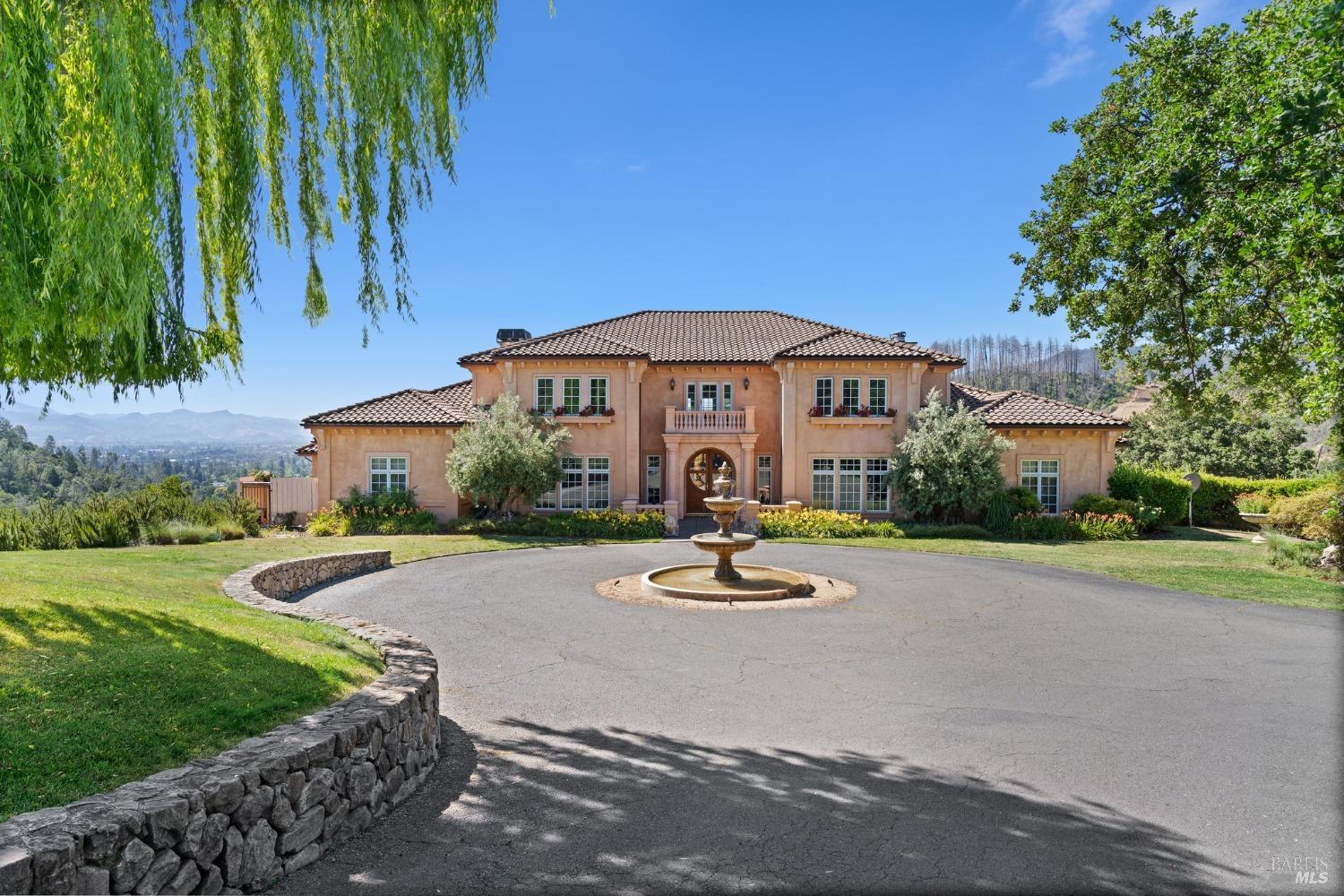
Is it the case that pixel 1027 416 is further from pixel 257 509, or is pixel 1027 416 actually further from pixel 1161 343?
pixel 257 509

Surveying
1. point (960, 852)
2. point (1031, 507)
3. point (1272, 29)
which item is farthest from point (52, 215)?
point (1031, 507)

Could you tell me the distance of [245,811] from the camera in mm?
3891

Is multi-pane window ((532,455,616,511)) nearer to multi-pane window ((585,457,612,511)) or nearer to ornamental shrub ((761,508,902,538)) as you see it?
multi-pane window ((585,457,612,511))

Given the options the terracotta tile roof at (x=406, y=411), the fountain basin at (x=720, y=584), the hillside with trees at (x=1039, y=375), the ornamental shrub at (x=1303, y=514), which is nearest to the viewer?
the fountain basin at (x=720, y=584)

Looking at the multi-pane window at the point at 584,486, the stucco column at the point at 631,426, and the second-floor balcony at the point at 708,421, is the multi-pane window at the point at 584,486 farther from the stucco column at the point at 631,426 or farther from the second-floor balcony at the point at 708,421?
the second-floor balcony at the point at 708,421

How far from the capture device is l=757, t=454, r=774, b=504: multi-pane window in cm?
2728

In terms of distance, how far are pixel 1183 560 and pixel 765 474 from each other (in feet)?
45.2

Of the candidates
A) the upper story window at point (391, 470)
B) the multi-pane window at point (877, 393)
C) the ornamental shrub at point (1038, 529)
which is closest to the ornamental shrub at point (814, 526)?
the ornamental shrub at point (1038, 529)

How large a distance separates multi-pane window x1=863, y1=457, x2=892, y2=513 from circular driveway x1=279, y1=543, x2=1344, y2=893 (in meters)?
14.6

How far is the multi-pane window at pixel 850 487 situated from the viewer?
1030 inches

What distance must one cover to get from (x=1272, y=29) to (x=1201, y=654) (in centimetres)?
1256

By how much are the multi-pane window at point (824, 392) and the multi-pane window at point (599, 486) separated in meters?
8.46

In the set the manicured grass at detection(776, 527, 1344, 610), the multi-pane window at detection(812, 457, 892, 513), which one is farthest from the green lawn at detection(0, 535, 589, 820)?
the multi-pane window at detection(812, 457, 892, 513)

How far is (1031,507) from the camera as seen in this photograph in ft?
79.5
